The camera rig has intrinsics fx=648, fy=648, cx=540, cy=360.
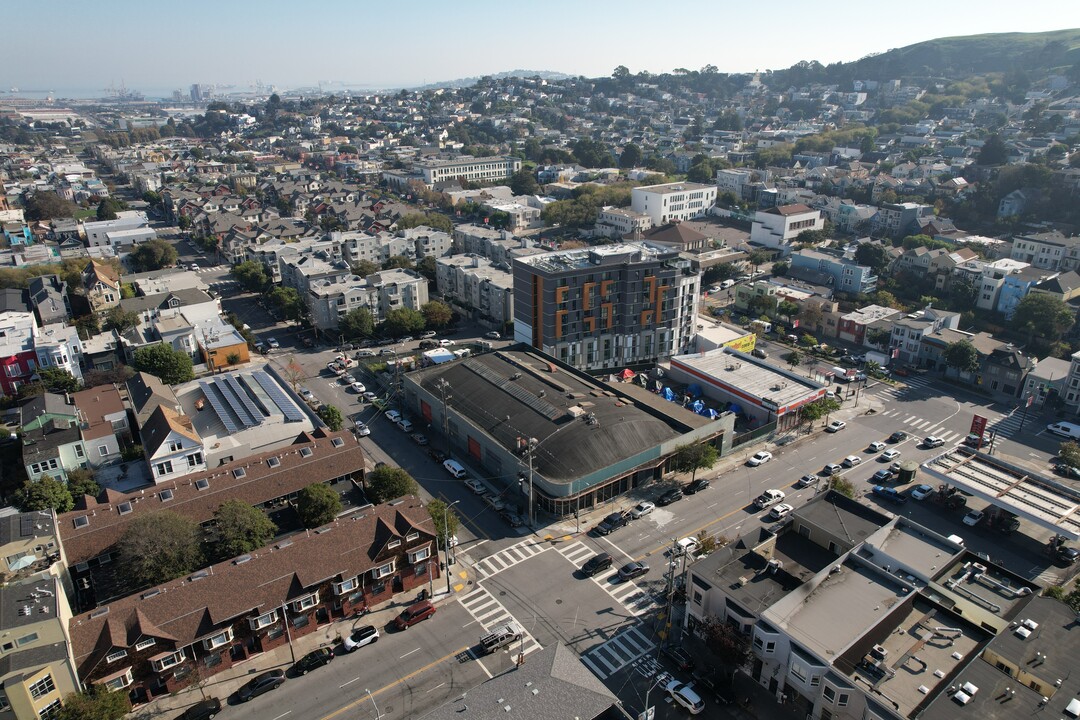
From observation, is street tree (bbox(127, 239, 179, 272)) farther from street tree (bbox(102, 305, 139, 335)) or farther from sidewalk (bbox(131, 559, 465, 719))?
sidewalk (bbox(131, 559, 465, 719))

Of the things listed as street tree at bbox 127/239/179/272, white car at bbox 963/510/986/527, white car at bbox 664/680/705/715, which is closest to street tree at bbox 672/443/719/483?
white car at bbox 963/510/986/527

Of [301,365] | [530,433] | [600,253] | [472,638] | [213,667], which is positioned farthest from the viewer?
[301,365]

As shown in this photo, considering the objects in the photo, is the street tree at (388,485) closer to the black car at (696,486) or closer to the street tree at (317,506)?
the street tree at (317,506)

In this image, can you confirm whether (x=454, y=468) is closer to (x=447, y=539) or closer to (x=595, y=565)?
(x=447, y=539)

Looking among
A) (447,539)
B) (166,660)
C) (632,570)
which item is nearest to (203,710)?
(166,660)

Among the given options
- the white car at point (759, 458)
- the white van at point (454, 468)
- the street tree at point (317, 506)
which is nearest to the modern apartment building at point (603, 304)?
the white van at point (454, 468)

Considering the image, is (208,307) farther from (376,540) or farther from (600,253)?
(376,540)

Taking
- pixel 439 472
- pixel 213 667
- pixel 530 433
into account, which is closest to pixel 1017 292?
pixel 530 433
